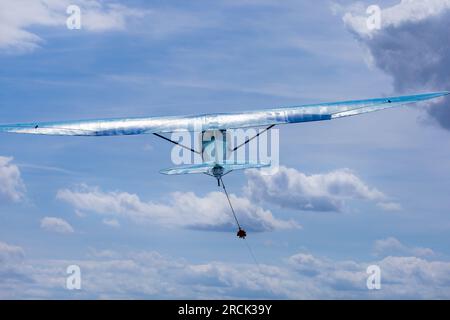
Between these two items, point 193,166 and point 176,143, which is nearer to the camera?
point 193,166

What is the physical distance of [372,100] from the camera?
44875mm

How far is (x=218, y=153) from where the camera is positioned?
44.1m
